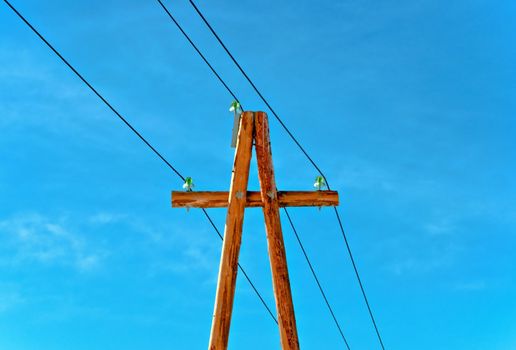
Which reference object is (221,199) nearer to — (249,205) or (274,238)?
(249,205)

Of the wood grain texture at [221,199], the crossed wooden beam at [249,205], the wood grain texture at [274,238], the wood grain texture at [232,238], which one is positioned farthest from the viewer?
the wood grain texture at [221,199]

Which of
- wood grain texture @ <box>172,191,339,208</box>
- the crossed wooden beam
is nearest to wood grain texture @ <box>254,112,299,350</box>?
the crossed wooden beam

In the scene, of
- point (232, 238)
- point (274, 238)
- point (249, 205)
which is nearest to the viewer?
point (232, 238)

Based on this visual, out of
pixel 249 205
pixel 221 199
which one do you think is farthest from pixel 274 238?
pixel 221 199

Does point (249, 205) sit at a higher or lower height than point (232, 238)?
higher

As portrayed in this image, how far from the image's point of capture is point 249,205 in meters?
9.91

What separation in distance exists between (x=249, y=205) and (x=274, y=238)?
0.64m

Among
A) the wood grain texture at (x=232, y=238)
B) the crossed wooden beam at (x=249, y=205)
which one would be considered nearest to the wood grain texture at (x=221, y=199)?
the crossed wooden beam at (x=249, y=205)

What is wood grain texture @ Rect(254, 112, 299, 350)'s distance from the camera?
9.45 metres

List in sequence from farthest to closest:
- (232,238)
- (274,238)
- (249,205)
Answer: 1. (249,205)
2. (274,238)
3. (232,238)

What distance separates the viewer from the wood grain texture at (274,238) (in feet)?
31.0

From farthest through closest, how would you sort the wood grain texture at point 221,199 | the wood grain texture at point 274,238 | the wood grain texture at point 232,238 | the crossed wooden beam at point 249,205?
the wood grain texture at point 221,199 < the wood grain texture at point 274,238 < the crossed wooden beam at point 249,205 < the wood grain texture at point 232,238

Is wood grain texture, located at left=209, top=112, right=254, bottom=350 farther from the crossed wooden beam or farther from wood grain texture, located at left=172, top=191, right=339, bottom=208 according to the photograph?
wood grain texture, located at left=172, top=191, right=339, bottom=208

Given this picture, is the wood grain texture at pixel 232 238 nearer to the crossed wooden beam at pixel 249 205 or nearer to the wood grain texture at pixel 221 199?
the crossed wooden beam at pixel 249 205
